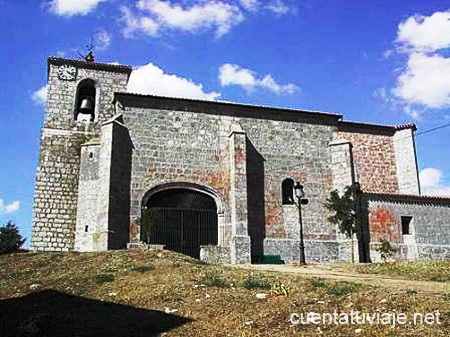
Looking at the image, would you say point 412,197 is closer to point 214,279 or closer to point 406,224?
point 406,224

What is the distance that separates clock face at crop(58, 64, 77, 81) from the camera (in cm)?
2796

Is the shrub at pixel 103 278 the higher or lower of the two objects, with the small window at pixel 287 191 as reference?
lower

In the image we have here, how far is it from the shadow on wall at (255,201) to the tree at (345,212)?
10.7ft

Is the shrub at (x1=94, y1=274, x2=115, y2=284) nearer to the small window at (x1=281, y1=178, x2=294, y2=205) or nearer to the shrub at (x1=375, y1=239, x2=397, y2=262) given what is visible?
the shrub at (x1=375, y1=239, x2=397, y2=262)

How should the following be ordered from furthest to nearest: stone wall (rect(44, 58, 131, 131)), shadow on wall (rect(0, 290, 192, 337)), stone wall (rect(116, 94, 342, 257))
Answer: stone wall (rect(44, 58, 131, 131))
stone wall (rect(116, 94, 342, 257))
shadow on wall (rect(0, 290, 192, 337))

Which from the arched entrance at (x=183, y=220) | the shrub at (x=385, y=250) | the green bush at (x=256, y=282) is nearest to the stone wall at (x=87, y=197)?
the arched entrance at (x=183, y=220)

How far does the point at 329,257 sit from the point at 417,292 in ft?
49.6

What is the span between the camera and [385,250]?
76.2 feet

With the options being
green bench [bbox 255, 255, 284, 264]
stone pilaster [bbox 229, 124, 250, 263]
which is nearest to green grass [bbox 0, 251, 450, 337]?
stone pilaster [bbox 229, 124, 250, 263]

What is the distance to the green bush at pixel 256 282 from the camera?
11.7m

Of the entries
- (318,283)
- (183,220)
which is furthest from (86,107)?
(318,283)

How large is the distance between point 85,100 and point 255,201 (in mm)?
10721

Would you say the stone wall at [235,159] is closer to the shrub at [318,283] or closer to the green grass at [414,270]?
the green grass at [414,270]

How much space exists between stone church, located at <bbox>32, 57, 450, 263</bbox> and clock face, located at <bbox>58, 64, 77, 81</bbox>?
5 centimetres
